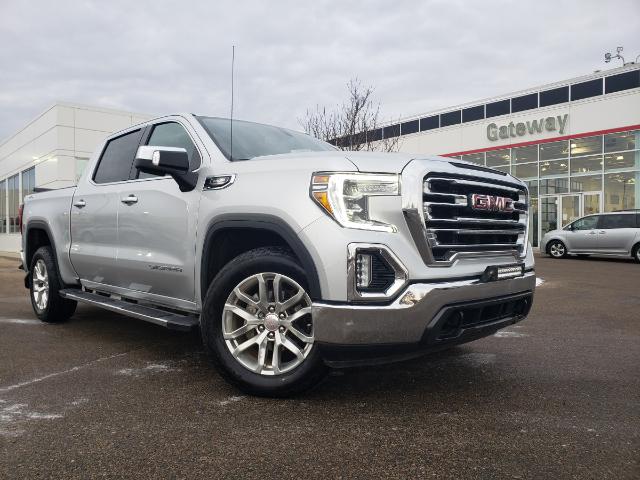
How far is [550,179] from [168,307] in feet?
78.2

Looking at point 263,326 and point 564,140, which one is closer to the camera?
point 263,326

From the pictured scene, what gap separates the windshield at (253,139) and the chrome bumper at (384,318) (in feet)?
4.74

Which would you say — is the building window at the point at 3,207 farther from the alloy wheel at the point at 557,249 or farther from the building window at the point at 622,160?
the building window at the point at 622,160

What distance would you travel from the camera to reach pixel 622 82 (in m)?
22.3

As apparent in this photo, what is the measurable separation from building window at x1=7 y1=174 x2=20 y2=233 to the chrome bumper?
1265 inches

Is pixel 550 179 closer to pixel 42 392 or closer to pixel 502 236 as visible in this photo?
pixel 502 236

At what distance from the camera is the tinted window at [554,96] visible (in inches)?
947

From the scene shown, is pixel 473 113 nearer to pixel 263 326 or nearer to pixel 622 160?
pixel 622 160

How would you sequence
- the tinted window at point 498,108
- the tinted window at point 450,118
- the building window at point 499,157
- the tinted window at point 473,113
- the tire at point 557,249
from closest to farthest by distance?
the tire at point 557,249
the tinted window at point 498,108
the building window at point 499,157
the tinted window at point 473,113
the tinted window at point 450,118

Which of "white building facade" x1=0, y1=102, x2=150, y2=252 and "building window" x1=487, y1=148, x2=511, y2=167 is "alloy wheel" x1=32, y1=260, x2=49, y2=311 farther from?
"building window" x1=487, y1=148, x2=511, y2=167

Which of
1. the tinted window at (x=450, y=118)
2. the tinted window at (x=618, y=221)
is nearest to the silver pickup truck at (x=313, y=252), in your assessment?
the tinted window at (x=618, y=221)

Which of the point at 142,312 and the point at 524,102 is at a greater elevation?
the point at 524,102

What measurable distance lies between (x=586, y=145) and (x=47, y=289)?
23087 mm

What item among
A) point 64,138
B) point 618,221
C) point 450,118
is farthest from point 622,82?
point 64,138
